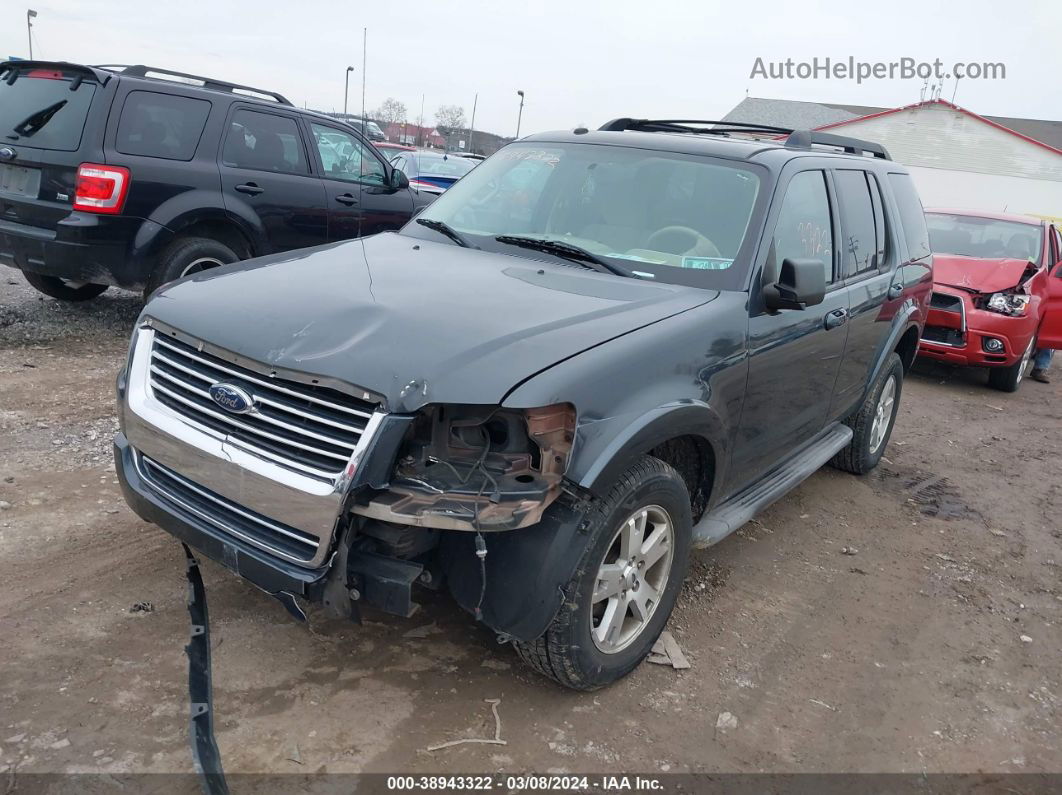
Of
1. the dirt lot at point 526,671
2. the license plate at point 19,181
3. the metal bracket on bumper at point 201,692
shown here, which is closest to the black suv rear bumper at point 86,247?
the license plate at point 19,181

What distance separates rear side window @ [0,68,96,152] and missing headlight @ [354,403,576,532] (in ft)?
16.4

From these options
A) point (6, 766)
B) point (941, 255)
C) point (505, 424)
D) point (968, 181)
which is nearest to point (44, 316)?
point (6, 766)

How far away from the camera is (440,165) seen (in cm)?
1612

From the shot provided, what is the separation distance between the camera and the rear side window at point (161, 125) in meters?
6.30

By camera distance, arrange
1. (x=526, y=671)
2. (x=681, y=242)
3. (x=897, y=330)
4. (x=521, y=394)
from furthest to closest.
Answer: (x=897, y=330), (x=681, y=242), (x=526, y=671), (x=521, y=394)

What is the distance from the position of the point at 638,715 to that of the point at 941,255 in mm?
7922

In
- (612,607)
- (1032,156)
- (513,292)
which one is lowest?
(612,607)

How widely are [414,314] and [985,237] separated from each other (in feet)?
29.3

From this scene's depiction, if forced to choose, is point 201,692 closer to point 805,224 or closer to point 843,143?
point 805,224

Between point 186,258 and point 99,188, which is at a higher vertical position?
point 99,188

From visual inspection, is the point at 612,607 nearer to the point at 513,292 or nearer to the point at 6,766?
the point at 513,292

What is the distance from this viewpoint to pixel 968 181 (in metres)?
40.4

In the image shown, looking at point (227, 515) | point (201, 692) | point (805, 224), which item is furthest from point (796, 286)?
point (201, 692)

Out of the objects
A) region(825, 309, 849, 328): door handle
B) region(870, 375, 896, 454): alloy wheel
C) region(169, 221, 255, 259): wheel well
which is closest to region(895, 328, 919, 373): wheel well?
region(870, 375, 896, 454): alloy wheel
